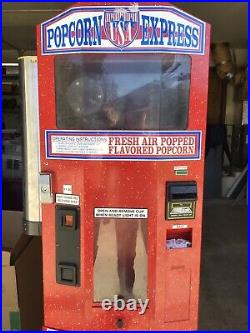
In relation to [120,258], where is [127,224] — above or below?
above

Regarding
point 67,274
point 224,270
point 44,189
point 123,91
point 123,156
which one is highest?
point 123,91

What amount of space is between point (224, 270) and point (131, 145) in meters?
2.29

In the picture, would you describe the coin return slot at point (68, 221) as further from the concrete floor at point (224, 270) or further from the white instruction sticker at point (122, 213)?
the concrete floor at point (224, 270)

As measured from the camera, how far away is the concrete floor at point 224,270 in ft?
8.79

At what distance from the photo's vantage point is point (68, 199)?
171 centimetres

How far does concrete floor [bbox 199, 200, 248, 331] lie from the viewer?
2.68 m

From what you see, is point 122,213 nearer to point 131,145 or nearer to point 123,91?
point 131,145

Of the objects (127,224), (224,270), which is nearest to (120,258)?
(127,224)

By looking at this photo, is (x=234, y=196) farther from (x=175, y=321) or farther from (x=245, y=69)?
(x=175, y=321)

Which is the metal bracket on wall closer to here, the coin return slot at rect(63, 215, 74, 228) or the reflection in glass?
the coin return slot at rect(63, 215, 74, 228)

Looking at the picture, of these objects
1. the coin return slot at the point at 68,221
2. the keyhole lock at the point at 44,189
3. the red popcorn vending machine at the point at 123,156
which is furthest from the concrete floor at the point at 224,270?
the keyhole lock at the point at 44,189

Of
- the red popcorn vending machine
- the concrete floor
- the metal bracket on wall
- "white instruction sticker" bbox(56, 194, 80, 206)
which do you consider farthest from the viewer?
the concrete floor

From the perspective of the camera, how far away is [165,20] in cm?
155

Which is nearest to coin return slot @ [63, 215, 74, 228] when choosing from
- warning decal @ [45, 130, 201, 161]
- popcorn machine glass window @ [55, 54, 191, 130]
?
warning decal @ [45, 130, 201, 161]
